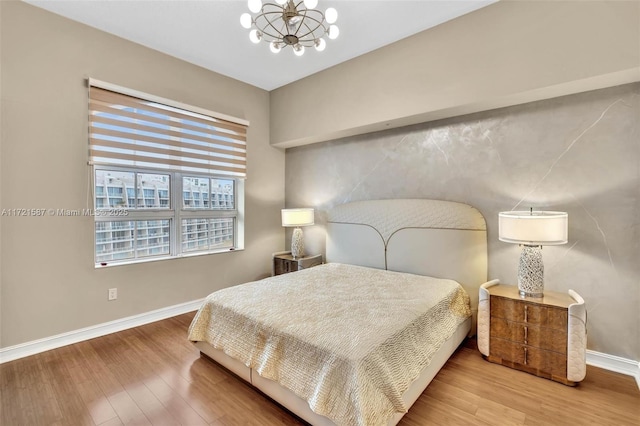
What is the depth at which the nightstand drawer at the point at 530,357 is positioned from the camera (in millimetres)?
2000

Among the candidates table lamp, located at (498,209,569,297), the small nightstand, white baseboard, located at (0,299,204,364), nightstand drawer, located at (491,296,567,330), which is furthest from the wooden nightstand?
white baseboard, located at (0,299,204,364)

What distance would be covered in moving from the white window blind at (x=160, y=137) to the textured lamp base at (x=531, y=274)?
126 inches

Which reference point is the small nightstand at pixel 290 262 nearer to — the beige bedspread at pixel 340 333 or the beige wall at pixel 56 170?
the beige bedspread at pixel 340 333

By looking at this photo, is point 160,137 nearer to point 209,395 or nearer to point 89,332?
point 89,332

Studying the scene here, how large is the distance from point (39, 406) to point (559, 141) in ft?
13.6

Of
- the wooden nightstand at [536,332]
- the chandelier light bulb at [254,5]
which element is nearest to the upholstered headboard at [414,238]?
the wooden nightstand at [536,332]

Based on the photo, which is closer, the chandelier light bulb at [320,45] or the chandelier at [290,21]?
the chandelier at [290,21]

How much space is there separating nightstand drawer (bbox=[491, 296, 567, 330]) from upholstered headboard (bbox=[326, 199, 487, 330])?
0.40 m

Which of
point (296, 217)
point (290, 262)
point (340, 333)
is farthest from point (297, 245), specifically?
point (340, 333)

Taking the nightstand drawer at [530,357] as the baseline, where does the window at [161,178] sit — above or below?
above

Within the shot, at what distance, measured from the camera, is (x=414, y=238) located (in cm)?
302

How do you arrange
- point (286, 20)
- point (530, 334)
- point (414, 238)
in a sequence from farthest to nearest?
point (414, 238)
point (530, 334)
point (286, 20)

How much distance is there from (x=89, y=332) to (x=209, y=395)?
5.35 feet

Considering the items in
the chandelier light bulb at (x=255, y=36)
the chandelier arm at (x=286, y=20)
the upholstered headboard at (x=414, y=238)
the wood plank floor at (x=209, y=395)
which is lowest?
the wood plank floor at (x=209, y=395)
